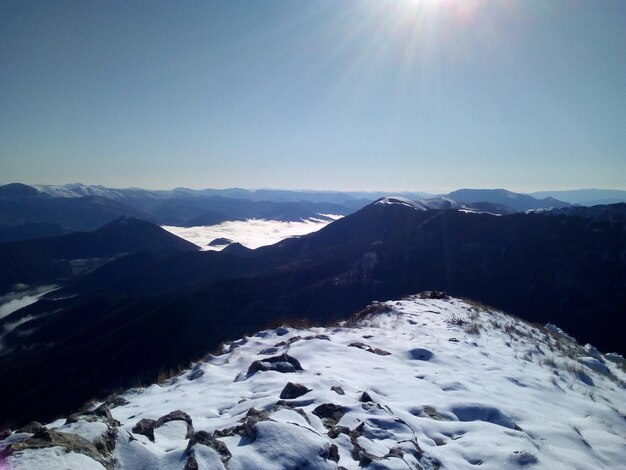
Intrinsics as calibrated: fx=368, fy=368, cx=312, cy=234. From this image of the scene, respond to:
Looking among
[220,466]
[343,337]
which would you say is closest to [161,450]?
[220,466]

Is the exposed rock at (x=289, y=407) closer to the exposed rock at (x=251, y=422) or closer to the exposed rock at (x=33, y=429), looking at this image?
the exposed rock at (x=251, y=422)

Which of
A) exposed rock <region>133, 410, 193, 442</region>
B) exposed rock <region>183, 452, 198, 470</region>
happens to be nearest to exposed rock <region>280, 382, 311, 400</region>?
exposed rock <region>133, 410, 193, 442</region>

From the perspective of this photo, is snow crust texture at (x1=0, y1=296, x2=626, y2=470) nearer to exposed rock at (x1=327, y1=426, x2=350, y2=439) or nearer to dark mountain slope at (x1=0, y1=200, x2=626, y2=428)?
exposed rock at (x1=327, y1=426, x2=350, y2=439)

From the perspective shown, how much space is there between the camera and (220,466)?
460 centimetres

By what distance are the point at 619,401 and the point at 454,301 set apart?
11.3 meters

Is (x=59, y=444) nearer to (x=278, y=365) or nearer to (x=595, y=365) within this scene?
(x=278, y=365)

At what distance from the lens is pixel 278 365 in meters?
9.53

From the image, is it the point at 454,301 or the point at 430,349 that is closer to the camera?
the point at 430,349

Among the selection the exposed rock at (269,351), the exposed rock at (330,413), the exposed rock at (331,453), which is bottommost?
the exposed rock at (269,351)

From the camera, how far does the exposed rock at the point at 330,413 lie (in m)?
6.41

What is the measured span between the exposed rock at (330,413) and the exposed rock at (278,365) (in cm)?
274

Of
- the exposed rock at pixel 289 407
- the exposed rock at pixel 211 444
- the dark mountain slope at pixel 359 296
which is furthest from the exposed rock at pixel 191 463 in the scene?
the dark mountain slope at pixel 359 296

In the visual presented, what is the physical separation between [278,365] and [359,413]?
3.32 metres

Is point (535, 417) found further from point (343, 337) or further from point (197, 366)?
point (197, 366)
